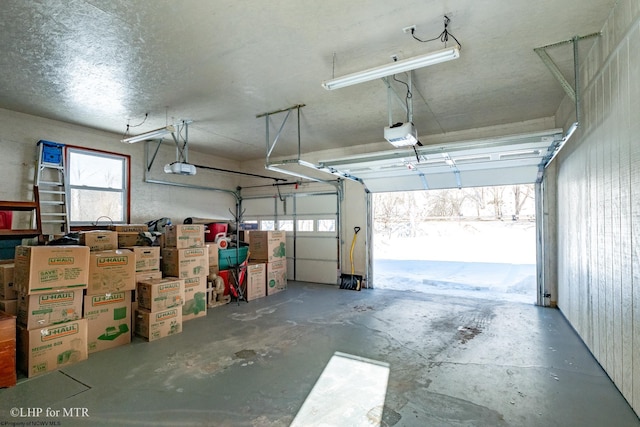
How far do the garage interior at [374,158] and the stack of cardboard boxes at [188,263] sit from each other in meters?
0.26

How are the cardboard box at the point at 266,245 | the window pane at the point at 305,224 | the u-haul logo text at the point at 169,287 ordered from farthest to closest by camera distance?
the window pane at the point at 305,224
the cardboard box at the point at 266,245
the u-haul logo text at the point at 169,287

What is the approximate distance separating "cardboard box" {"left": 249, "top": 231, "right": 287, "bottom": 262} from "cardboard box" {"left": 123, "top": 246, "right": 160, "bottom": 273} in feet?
7.70

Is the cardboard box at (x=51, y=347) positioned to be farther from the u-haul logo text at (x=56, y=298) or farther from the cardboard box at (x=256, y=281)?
the cardboard box at (x=256, y=281)

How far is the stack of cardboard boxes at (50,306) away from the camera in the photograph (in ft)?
9.41

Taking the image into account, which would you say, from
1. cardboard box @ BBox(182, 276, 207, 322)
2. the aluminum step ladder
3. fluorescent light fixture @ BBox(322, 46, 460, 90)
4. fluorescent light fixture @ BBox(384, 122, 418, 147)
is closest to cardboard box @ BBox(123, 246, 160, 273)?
cardboard box @ BBox(182, 276, 207, 322)

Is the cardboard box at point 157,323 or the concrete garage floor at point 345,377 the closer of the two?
the concrete garage floor at point 345,377

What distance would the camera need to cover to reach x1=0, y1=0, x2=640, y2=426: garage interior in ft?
7.69

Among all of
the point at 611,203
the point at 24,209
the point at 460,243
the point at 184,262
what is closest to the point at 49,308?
the point at 184,262

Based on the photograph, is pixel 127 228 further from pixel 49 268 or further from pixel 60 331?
pixel 60 331

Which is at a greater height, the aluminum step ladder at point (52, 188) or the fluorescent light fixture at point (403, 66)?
the fluorescent light fixture at point (403, 66)

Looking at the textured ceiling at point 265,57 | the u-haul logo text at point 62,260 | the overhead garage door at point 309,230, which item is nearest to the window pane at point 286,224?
the overhead garage door at point 309,230

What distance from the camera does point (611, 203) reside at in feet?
8.43

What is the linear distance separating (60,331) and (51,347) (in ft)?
0.49

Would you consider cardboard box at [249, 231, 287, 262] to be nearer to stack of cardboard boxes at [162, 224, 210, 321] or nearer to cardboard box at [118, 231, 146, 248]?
stack of cardboard boxes at [162, 224, 210, 321]
